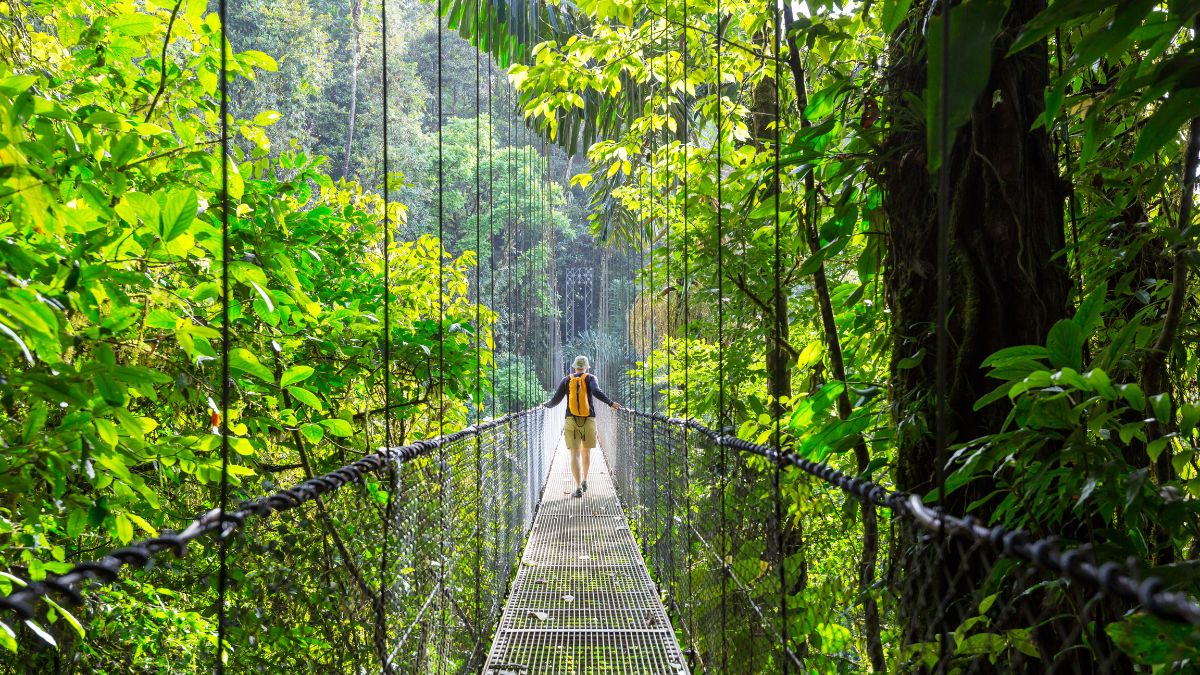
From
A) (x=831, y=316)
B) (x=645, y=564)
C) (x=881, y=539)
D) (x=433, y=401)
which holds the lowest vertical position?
(x=645, y=564)

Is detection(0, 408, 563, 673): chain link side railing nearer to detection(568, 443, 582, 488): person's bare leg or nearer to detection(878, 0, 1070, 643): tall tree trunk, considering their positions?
detection(878, 0, 1070, 643): tall tree trunk

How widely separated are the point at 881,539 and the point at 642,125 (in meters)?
1.57

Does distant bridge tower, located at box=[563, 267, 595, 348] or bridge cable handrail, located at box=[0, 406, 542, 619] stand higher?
distant bridge tower, located at box=[563, 267, 595, 348]

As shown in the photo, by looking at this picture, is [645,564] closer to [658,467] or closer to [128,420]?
[658,467]

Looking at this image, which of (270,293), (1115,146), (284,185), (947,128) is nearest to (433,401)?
(284,185)

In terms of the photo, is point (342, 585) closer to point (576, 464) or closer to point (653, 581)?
point (653, 581)

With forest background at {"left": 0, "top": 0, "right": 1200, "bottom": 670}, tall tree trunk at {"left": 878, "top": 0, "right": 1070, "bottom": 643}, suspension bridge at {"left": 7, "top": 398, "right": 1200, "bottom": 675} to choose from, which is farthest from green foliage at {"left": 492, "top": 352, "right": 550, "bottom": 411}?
tall tree trunk at {"left": 878, "top": 0, "right": 1070, "bottom": 643}

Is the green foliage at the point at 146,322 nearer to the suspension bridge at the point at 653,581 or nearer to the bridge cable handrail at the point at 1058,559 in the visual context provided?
the suspension bridge at the point at 653,581

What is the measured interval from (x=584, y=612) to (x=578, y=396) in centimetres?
280

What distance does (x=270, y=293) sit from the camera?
4.07 feet

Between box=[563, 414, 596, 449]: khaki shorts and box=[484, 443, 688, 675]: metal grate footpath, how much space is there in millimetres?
1028

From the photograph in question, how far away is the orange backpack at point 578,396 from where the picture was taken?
5535 millimetres

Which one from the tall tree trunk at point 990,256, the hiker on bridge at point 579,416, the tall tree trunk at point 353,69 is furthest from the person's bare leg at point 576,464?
the tall tree trunk at point 353,69

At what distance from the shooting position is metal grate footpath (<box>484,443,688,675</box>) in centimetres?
232
